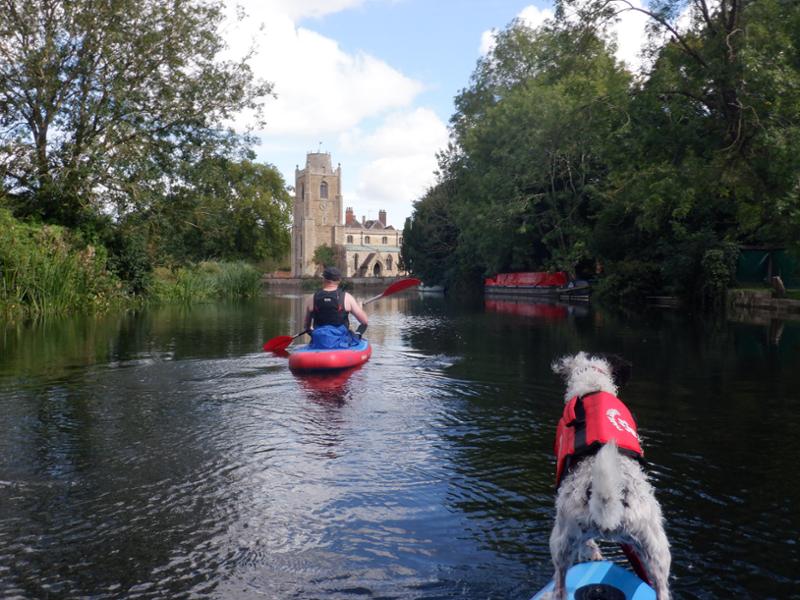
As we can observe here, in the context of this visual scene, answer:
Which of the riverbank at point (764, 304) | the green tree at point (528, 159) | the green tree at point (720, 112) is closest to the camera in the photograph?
the green tree at point (720, 112)

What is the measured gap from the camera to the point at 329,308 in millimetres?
11094

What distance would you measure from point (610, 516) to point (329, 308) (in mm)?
8549

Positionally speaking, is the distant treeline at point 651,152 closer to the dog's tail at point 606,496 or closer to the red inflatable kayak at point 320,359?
the red inflatable kayak at point 320,359

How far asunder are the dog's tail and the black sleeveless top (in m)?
8.36

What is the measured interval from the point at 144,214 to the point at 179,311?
3.67 meters

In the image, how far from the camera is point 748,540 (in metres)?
4.32

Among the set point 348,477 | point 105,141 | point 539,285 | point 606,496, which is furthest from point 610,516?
point 539,285

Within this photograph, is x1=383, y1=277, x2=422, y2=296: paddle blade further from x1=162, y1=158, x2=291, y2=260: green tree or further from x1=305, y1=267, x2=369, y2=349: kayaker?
x1=162, y1=158, x2=291, y2=260: green tree

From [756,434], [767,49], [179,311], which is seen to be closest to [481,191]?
[179,311]

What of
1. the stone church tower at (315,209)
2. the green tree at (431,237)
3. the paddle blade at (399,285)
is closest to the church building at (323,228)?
the stone church tower at (315,209)

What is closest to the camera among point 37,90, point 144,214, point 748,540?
point 748,540

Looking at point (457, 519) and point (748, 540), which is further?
point (457, 519)

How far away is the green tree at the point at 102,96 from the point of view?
2195 centimetres

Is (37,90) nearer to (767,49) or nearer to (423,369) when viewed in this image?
(423,369)
